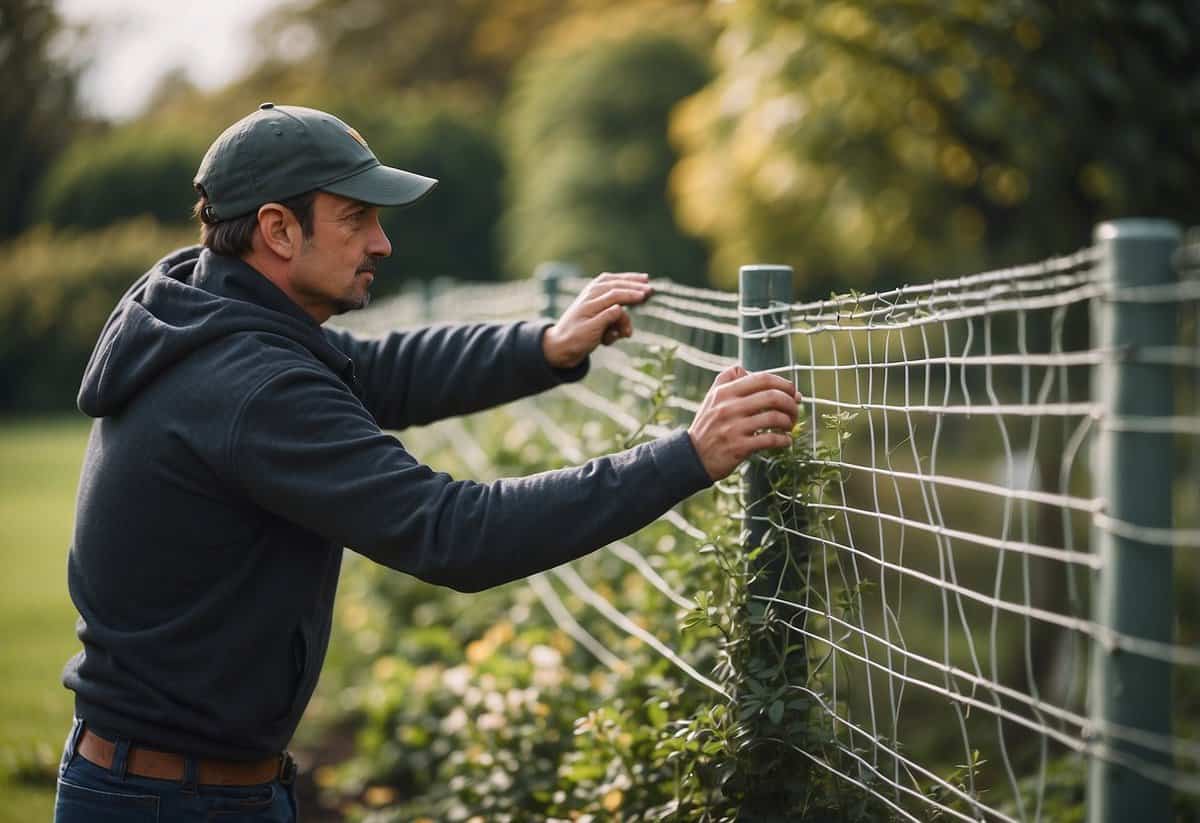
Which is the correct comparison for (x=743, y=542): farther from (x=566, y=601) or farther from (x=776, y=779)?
(x=566, y=601)

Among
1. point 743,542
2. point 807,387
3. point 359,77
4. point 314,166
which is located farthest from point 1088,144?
point 359,77

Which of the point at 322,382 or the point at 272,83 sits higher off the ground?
the point at 272,83

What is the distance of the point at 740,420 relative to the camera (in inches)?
84.9

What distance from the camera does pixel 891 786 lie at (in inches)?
90.0

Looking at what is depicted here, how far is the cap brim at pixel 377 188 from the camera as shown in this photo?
2422 mm

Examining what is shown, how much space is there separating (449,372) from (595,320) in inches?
16.0

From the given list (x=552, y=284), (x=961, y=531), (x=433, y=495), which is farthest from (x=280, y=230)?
(x=552, y=284)

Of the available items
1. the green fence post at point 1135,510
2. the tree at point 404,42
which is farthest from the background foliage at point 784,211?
the tree at point 404,42

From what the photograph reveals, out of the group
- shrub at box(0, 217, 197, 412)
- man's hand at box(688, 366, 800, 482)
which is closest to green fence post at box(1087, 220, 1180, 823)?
man's hand at box(688, 366, 800, 482)

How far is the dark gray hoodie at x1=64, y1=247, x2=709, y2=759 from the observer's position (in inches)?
84.4

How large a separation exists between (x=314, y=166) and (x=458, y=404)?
0.87m

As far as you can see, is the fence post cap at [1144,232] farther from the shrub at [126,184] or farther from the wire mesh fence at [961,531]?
the shrub at [126,184]

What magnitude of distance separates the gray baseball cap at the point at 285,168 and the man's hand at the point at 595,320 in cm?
64

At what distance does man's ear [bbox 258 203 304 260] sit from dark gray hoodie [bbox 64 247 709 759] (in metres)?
0.07
